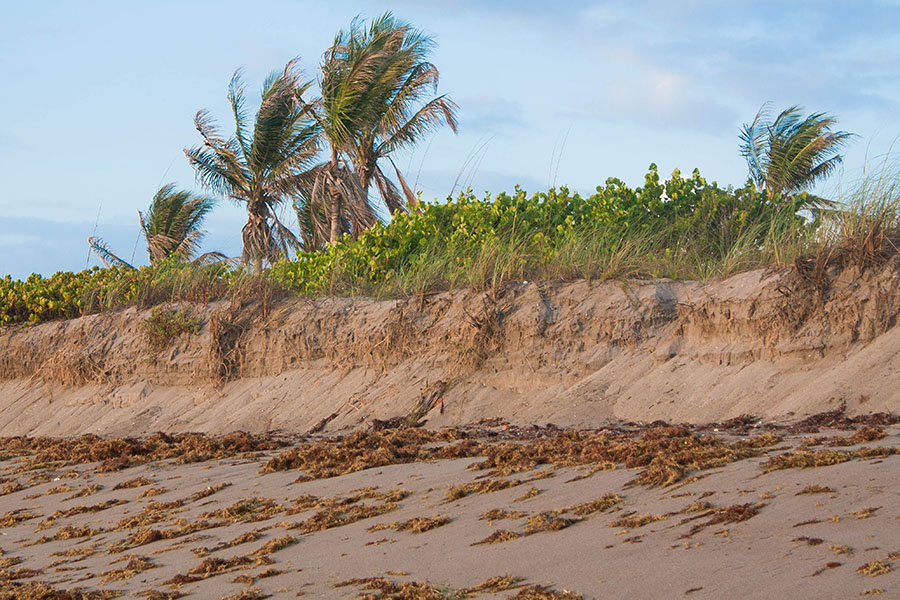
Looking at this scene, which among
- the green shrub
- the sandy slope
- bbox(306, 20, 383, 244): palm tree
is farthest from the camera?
bbox(306, 20, 383, 244): palm tree

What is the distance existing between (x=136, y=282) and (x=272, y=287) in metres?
3.40

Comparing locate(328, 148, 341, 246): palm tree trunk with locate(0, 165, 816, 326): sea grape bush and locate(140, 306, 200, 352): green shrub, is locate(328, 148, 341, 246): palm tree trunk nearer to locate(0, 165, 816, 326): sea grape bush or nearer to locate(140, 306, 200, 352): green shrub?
locate(0, 165, 816, 326): sea grape bush

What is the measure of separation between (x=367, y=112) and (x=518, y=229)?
7.89 meters

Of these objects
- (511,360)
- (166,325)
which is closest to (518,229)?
(511,360)

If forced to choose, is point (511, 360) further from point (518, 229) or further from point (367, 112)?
point (367, 112)

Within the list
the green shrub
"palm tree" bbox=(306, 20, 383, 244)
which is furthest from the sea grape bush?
"palm tree" bbox=(306, 20, 383, 244)

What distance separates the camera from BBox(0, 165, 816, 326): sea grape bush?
43.9 feet

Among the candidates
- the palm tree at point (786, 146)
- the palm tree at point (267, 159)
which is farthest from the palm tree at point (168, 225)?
the palm tree at point (786, 146)

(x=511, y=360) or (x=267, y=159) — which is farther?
(x=267, y=159)

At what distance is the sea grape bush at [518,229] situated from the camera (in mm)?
13367

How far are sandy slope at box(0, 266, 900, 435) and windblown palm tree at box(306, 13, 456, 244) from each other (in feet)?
23.7

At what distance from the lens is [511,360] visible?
11.1m

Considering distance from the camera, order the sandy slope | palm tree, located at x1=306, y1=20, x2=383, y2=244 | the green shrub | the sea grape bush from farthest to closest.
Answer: palm tree, located at x1=306, y1=20, x2=383, y2=244, the green shrub, the sea grape bush, the sandy slope

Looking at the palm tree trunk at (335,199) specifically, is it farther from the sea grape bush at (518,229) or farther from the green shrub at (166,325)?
the green shrub at (166,325)
